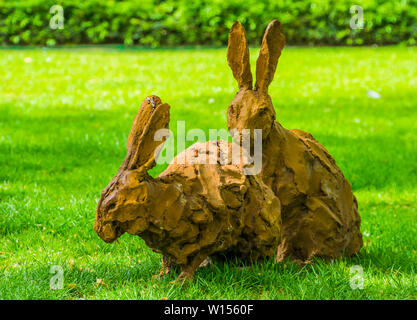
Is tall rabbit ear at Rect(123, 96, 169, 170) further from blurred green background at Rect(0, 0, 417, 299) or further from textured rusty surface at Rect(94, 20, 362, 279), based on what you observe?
blurred green background at Rect(0, 0, 417, 299)

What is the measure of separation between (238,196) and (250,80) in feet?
2.38

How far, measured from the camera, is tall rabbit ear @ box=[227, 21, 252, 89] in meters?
3.65

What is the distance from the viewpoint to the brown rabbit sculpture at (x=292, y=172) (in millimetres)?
3676

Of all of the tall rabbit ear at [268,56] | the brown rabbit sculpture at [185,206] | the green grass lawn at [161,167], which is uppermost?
the tall rabbit ear at [268,56]

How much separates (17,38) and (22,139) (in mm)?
8339

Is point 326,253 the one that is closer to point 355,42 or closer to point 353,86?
point 353,86

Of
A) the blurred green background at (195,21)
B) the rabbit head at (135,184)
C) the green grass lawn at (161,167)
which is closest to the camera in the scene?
the rabbit head at (135,184)

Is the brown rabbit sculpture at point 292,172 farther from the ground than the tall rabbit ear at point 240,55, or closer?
closer

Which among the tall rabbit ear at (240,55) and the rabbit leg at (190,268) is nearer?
the rabbit leg at (190,268)

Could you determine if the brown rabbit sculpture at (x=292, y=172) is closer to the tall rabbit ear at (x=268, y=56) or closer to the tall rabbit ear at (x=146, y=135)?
the tall rabbit ear at (x=268, y=56)

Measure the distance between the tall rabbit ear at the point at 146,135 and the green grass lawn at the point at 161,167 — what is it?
706 mm

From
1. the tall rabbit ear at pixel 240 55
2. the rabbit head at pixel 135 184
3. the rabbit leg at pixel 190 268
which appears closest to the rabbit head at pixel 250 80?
the tall rabbit ear at pixel 240 55

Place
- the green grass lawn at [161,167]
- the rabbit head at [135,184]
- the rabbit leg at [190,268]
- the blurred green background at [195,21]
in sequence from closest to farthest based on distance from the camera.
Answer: the rabbit head at [135,184] → the rabbit leg at [190,268] → the green grass lawn at [161,167] → the blurred green background at [195,21]
